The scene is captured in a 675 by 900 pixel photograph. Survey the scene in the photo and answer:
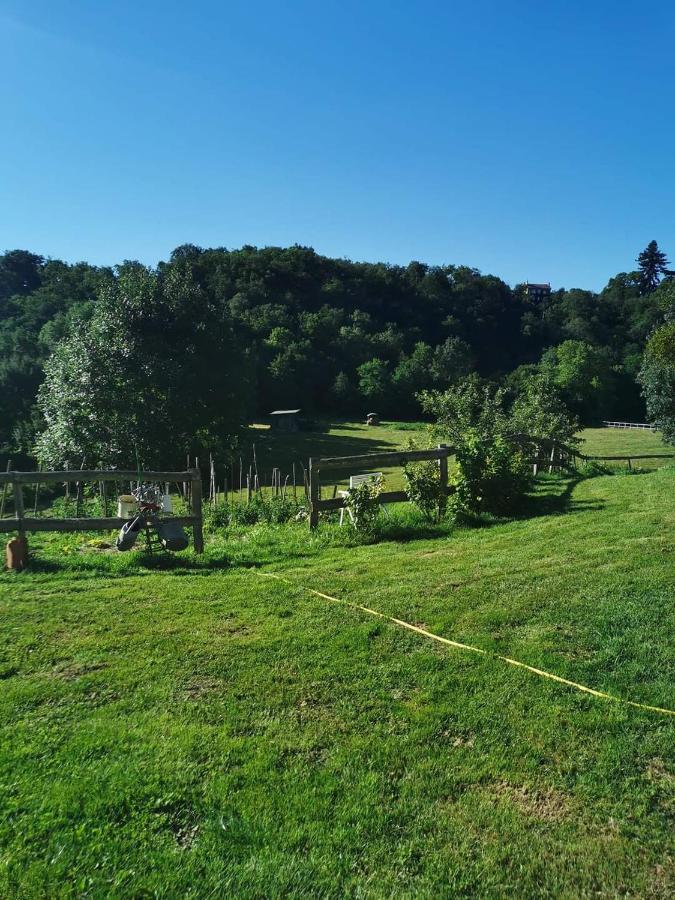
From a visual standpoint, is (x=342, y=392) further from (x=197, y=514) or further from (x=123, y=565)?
(x=123, y=565)

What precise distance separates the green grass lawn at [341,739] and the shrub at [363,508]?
242 cm

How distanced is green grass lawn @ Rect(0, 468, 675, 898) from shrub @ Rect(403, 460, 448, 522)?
10.6 ft

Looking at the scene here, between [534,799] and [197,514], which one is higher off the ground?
[197,514]

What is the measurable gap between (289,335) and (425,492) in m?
65.0

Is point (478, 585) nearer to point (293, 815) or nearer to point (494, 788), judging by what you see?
point (494, 788)

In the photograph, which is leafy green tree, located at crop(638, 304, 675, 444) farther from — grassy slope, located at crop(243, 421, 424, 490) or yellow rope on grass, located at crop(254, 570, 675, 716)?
yellow rope on grass, located at crop(254, 570, 675, 716)

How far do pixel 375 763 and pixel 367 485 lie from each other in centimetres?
596

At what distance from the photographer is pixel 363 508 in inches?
334

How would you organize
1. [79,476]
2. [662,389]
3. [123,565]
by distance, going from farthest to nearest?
[662,389] < [79,476] < [123,565]

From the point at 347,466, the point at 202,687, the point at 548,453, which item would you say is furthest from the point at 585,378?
the point at 202,687

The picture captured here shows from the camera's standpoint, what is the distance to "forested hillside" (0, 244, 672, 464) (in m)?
27.2

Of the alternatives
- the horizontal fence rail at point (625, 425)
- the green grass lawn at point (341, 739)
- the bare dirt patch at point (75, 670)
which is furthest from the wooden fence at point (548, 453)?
the horizontal fence rail at point (625, 425)

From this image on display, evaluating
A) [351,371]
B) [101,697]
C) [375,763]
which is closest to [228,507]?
[101,697]

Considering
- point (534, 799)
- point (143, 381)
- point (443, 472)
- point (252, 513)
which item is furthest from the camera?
point (143, 381)
